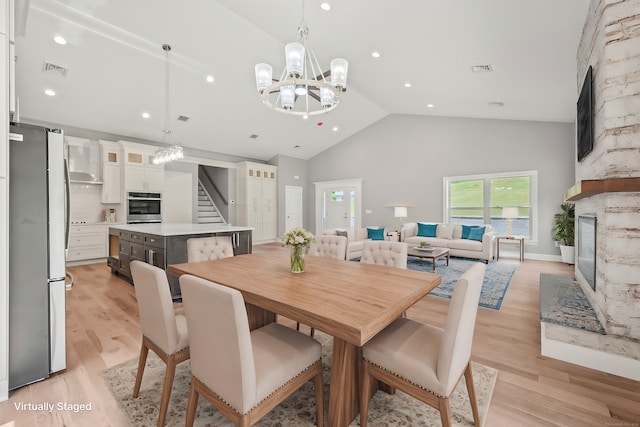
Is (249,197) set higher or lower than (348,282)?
higher

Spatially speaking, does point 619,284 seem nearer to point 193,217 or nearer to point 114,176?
point 114,176

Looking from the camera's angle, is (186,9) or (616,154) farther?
(186,9)

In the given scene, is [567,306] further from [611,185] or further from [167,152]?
[167,152]

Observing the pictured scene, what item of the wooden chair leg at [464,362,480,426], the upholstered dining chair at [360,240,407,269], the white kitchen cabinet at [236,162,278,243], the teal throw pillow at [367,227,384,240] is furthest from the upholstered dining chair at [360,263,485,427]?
→ the white kitchen cabinet at [236,162,278,243]

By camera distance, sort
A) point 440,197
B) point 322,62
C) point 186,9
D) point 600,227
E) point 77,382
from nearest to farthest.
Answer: point 77,382 → point 600,227 → point 186,9 → point 322,62 → point 440,197

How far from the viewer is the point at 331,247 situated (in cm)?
293

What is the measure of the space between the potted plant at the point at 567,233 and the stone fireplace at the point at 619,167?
4022mm

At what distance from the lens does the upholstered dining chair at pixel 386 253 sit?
2445mm

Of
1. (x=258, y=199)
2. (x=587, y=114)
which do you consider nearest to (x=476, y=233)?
(x=587, y=114)

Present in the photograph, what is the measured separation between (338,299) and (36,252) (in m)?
2.05

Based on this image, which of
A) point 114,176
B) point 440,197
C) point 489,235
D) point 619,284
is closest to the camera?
point 619,284

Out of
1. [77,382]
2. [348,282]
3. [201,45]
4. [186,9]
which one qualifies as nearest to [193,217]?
[201,45]

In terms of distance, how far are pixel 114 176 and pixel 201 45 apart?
3.55 meters

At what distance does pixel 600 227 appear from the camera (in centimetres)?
225
